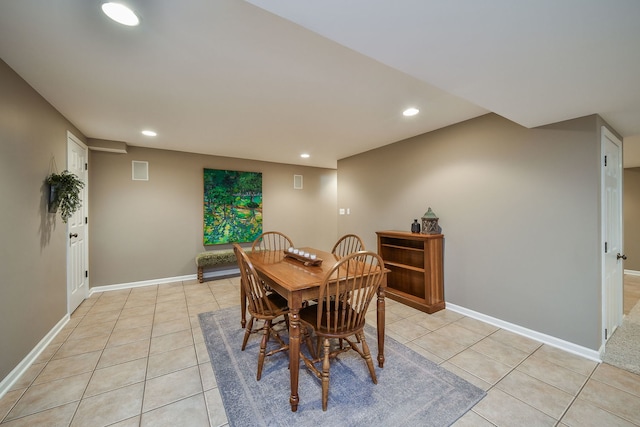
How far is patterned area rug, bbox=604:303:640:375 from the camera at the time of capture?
6.71 ft

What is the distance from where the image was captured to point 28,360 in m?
2.03

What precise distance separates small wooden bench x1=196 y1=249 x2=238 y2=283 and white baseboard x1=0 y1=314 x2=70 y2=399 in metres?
1.73

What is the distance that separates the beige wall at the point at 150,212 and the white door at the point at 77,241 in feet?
0.90

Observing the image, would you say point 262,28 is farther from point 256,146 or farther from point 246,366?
point 256,146

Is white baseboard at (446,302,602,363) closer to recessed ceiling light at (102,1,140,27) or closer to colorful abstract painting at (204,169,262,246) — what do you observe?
colorful abstract painting at (204,169,262,246)

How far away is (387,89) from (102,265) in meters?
4.75

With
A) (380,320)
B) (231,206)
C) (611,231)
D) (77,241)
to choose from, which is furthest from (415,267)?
(77,241)

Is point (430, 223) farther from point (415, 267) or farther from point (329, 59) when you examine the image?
point (329, 59)

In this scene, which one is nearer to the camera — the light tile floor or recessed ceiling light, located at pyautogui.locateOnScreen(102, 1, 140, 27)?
recessed ceiling light, located at pyautogui.locateOnScreen(102, 1, 140, 27)

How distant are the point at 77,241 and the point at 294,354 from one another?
11.5 ft

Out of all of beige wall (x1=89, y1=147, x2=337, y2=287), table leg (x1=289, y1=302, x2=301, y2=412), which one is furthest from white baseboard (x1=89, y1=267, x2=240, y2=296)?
table leg (x1=289, y1=302, x2=301, y2=412)

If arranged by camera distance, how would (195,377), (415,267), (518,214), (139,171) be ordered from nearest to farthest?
(195,377), (518,214), (415,267), (139,171)

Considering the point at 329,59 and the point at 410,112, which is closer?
the point at 329,59

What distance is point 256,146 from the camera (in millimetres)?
4020
